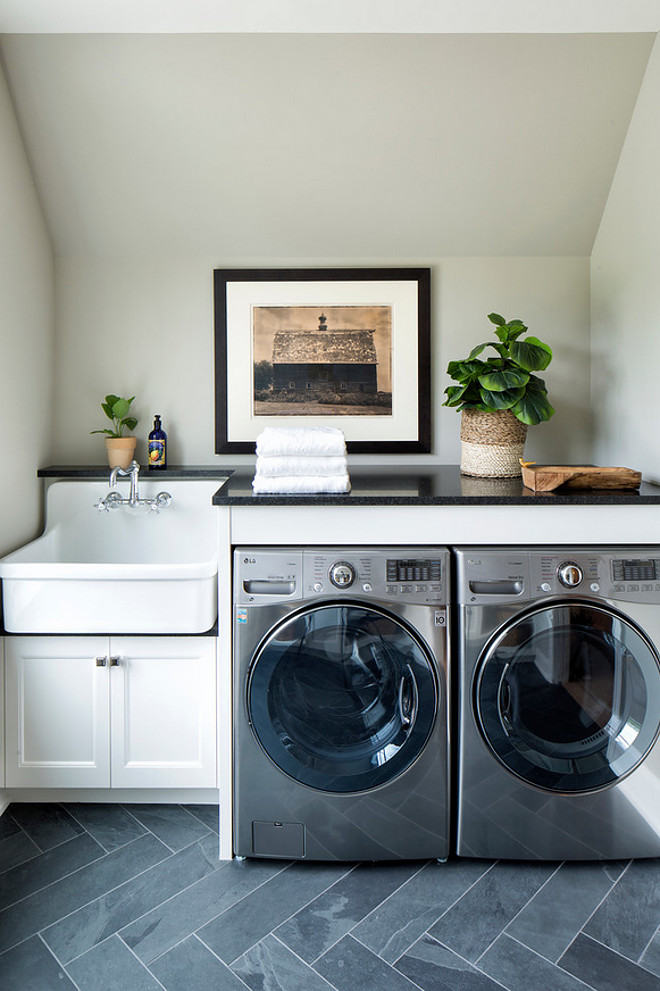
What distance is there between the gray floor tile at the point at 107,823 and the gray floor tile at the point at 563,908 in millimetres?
1122

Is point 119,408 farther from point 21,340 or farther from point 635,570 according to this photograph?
point 635,570

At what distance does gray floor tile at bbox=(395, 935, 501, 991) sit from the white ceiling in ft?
8.45

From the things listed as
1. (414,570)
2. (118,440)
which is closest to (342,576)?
(414,570)

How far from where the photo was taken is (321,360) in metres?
2.67

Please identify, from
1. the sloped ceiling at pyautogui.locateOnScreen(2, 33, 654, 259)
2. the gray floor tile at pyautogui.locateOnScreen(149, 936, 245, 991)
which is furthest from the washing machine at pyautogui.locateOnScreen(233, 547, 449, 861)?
the sloped ceiling at pyautogui.locateOnScreen(2, 33, 654, 259)

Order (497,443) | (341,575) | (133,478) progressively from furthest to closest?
(133,478), (497,443), (341,575)

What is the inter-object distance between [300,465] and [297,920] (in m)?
1.19

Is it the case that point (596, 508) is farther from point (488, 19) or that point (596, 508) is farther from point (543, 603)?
point (488, 19)

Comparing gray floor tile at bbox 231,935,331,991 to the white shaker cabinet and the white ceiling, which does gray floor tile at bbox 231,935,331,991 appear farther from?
the white ceiling

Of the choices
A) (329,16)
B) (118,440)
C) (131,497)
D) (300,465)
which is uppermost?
(329,16)

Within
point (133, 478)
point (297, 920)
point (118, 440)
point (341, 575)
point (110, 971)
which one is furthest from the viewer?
point (118, 440)

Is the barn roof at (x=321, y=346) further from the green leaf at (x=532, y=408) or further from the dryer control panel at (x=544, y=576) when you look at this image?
the dryer control panel at (x=544, y=576)

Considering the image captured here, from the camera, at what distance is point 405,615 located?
182cm

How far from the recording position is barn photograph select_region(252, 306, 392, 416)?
266 centimetres
